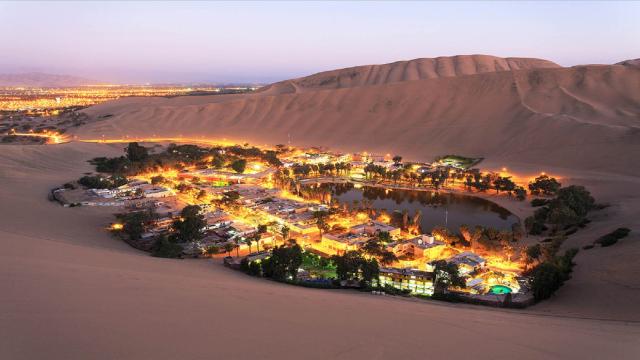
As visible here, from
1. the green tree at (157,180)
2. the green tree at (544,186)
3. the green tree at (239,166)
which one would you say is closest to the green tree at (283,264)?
the green tree at (157,180)

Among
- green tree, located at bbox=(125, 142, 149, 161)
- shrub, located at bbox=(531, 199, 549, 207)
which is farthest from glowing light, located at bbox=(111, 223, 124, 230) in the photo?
shrub, located at bbox=(531, 199, 549, 207)

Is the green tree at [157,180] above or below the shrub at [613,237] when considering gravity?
below

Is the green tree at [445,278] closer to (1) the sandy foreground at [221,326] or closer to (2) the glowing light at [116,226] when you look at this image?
(1) the sandy foreground at [221,326]

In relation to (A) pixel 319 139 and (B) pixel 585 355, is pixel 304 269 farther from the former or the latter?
(A) pixel 319 139

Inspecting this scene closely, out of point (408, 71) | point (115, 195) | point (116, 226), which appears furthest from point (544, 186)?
point (408, 71)

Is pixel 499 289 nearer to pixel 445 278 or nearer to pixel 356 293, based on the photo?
pixel 445 278

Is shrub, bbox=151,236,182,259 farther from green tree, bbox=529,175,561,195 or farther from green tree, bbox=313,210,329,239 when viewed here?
green tree, bbox=529,175,561,195
